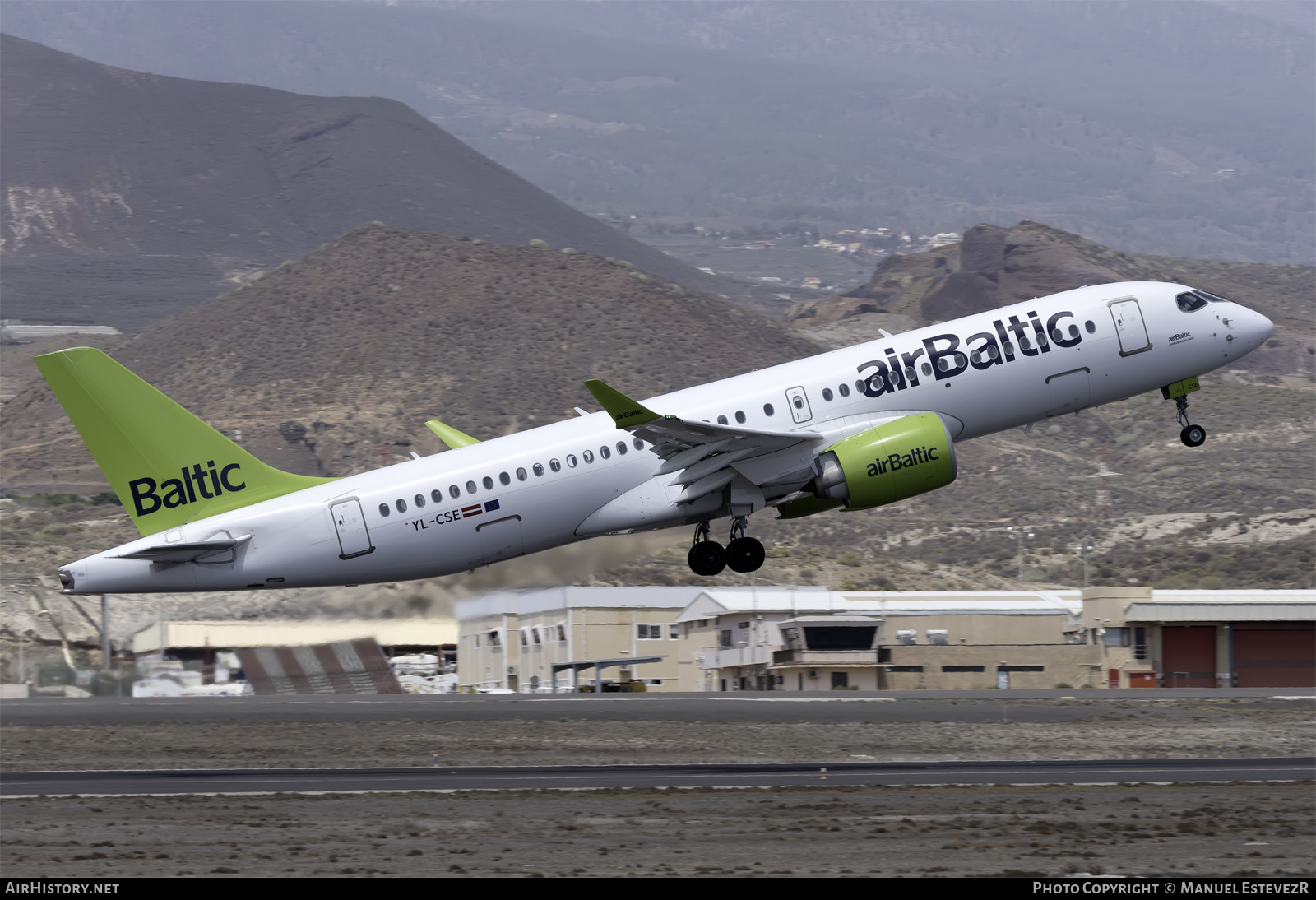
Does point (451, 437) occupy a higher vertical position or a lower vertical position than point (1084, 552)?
higher

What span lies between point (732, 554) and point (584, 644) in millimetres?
38001

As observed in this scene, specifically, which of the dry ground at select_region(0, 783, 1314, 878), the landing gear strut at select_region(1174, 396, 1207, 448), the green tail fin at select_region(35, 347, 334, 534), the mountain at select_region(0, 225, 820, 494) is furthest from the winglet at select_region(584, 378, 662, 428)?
the mountain at select_region(0, 225, 820, 494)

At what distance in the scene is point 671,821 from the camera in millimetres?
36219

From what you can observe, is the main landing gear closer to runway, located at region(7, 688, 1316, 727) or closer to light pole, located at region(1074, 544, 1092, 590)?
runway, located at region(7, 688, 1316, 727)

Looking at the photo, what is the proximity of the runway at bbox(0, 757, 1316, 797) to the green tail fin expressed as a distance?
778cm

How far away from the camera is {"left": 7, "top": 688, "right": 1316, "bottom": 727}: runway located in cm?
5819

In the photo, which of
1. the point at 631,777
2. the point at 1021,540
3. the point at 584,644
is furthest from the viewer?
the point at 1021,540

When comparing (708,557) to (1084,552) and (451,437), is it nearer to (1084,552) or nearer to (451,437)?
(451,437)

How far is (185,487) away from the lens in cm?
4038

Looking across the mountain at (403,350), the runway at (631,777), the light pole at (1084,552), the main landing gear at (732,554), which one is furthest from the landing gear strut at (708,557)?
the mountain at (403,350)

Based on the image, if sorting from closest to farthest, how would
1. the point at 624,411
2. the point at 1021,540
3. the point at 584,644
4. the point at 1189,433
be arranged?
the point at 624,411
the point at 1189,433
the point at 584,644
the point at 1021,540

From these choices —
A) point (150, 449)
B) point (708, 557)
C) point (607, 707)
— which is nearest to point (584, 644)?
point (607, 707)
